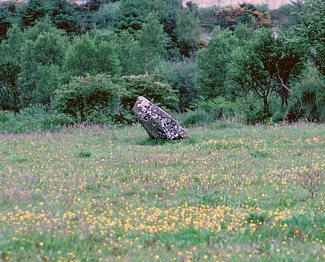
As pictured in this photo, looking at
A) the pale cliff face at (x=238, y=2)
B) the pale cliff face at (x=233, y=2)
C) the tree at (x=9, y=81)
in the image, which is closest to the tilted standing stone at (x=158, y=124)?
the tree at (x=9, y=81)

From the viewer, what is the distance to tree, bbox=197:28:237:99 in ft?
188

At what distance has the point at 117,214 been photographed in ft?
32.0

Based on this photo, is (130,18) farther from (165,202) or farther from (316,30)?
(165,202)

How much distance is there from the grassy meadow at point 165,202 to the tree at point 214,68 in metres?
37.3

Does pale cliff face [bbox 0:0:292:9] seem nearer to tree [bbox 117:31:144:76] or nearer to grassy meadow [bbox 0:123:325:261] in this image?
tree [bbox 117:31:144:76]

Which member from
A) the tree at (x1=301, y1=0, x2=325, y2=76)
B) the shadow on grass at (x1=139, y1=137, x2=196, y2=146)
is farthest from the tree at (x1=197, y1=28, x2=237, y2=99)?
the shadow on grass at (x1=139, y1=137, x2=196, y2=146)

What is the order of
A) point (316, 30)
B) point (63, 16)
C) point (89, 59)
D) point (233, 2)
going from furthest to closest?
point (233, 2)
point (63, 16)
point (89, 59)
point (316, 30)

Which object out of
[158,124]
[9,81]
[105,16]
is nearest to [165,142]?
[158,124]

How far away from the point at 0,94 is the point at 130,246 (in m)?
61.2

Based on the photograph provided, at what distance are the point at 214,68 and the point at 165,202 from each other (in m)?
47.9

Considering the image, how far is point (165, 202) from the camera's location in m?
10.9

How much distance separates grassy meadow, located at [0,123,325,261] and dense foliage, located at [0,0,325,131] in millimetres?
14548

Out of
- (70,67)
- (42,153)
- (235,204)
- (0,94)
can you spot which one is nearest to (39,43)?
(0,94)

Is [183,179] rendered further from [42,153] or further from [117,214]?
[42,153]
